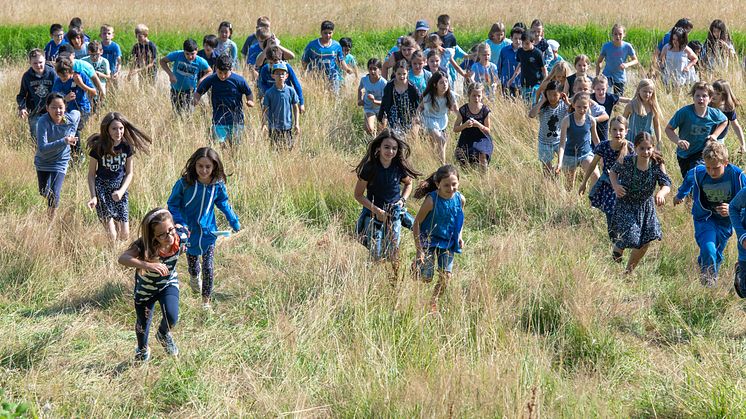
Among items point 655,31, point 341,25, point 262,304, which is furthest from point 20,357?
point 341,25

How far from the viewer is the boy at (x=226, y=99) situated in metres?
11.0

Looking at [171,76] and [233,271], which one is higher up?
[171,76]

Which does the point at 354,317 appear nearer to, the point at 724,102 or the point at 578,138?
the point at 578,138

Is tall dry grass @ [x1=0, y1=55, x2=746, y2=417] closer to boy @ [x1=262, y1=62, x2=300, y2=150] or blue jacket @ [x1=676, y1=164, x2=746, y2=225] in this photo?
blue jacket @ [x1=676, y1=164, x2=746, y2=225]

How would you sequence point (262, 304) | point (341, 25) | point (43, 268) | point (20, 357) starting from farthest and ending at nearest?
point (341, 25) → point (43, 268) → point (262, 304) → point (20, 357)

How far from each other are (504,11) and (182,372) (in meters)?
20.0

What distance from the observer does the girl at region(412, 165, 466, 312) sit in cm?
701

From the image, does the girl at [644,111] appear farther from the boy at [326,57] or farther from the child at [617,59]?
the boy at [326,57]

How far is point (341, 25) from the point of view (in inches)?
906

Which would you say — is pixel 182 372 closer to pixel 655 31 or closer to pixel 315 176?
pixel 315 176

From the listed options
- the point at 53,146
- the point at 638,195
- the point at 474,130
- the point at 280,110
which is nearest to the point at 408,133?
the point at 474,130

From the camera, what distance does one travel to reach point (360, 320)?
638 centimetres

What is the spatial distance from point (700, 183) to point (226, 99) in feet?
17.9

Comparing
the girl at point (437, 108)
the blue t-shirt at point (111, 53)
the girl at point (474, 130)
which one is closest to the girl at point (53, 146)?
the girl at point (437, 108)
